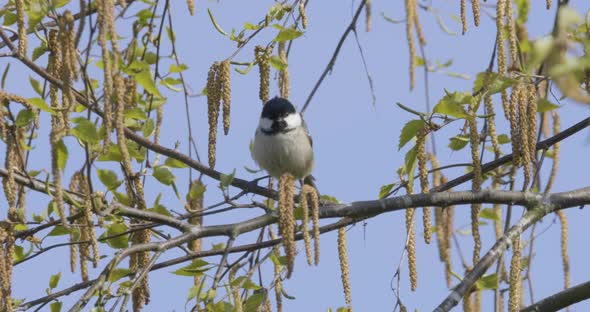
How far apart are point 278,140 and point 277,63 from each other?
2.26m

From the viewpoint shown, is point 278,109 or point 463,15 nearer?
point 463,15

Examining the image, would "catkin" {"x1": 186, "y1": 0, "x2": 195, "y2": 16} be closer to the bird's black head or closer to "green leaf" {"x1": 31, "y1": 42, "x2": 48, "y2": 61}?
"green leaf" {"x1": 31, "y1": 42, "x2": 48, "y2": 61}

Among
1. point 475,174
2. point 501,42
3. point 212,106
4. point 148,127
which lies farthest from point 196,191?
point 501,42

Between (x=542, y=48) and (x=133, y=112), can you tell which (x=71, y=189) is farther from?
(x=542, y=48)

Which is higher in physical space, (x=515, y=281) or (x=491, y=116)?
(x=491, y=116)

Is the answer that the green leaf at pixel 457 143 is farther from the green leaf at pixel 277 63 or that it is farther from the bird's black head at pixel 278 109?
the bird's black head at pixel 278 109

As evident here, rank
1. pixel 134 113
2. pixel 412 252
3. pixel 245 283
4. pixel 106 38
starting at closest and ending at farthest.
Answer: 1. pixel 106 38
2. pixel 134 113
3. pixel 412 252
4. pixel 245 283

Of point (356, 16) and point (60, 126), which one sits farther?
point (356, 16)

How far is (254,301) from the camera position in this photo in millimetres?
3193

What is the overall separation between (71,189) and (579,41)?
1.94m

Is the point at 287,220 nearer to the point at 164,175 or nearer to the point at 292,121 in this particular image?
the point at 164,175

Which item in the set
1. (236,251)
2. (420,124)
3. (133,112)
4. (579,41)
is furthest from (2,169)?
(579,41)

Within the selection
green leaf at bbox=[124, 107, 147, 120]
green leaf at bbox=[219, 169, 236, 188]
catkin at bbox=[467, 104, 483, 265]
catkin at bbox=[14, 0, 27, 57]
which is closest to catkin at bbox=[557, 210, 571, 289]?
catkin at bbox=[467, 104, 483, 265]

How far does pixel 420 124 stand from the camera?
10.1ft
